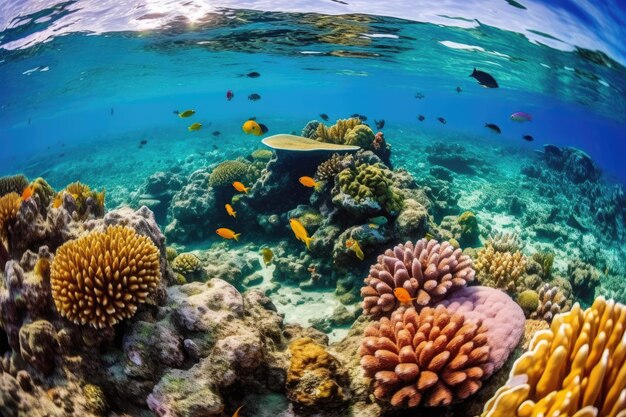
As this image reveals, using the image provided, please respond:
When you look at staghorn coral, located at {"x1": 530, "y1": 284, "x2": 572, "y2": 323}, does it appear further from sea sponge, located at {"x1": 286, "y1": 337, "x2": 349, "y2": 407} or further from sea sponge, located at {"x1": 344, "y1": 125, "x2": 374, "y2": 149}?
sea sponge, located at {"x1": 344, "y1": 125, "x2": 374, "y2": 149}

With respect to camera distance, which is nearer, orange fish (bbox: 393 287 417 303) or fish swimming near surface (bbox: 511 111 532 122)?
orange fish (bbox: 393 287 417 303)

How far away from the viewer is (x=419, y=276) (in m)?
4.95

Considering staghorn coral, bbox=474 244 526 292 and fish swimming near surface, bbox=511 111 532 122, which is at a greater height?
fish swimming near surface, bbox=511 111 532 122

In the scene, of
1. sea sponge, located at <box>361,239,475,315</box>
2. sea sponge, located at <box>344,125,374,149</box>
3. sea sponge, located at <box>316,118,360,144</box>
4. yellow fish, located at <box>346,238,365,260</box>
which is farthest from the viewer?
sea sponge, located at <box>316,118,360,144</box>

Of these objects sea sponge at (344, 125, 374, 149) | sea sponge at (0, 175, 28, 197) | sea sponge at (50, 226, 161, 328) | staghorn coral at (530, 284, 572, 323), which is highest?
sea sponge at (50, 226, 161, 328)

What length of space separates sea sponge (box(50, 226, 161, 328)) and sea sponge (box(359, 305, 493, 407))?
252cm

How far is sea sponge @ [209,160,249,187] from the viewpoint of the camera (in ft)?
39.1

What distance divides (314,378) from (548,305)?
483cm

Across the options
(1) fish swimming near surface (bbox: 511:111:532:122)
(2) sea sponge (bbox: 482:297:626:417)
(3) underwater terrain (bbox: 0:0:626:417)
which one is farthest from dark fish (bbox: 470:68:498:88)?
(2) sea sponge (bbox: 482:297:626:417)

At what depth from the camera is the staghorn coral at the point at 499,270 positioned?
6.64 metres

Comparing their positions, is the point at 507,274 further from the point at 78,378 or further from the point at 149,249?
the point at 78,378

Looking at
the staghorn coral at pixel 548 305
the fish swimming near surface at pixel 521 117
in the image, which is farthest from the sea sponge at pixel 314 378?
the fish swimming near surface at pixel 521 117

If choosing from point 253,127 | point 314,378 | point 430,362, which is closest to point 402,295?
point 430,362

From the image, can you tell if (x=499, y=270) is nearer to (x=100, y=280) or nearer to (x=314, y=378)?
(x=314, y=378)
